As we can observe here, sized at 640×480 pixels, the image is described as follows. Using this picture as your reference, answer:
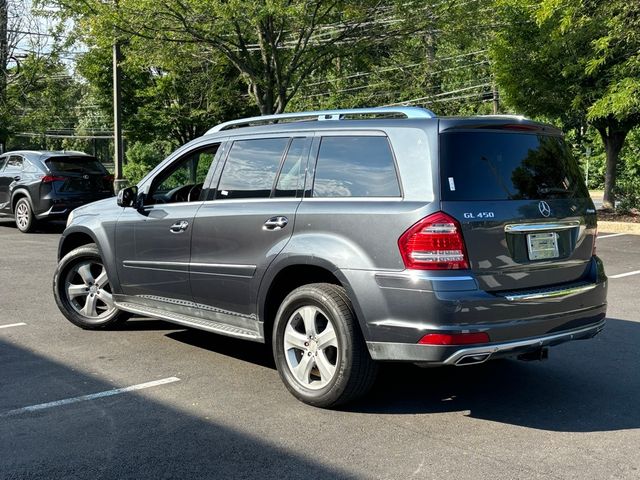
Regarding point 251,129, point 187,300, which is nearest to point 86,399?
point 187,300

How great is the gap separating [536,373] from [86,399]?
331 centimetres

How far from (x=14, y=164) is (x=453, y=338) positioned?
1407 centimetres

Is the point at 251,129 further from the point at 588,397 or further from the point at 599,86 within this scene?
the point at 599,86

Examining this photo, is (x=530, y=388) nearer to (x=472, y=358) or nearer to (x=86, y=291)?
(x=472, y=358)

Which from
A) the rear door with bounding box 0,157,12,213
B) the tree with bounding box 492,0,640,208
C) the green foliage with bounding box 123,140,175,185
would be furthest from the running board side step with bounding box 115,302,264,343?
the green foliage with bounding box 123,140,175,185

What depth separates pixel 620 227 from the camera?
51.1 ft

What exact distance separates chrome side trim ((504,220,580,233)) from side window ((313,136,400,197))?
0.72 metres

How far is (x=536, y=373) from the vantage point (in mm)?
5453

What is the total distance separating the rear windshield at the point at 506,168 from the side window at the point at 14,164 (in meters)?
13.3

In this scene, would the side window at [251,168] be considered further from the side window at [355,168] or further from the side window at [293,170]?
the side window at [355,168]

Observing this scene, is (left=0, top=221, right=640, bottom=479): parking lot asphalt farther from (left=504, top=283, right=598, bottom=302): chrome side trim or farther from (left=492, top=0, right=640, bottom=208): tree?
(left=492, top=0, right=640, bottom=208): tree

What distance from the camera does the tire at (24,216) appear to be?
591 inches

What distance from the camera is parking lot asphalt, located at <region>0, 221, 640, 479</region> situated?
375 cm

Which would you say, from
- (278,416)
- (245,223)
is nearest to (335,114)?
(245,223)
